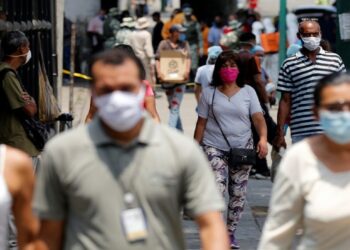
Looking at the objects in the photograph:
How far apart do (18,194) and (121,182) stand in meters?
0.55

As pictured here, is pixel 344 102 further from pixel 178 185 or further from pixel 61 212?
pixel 61 212

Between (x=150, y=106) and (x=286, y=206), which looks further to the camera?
(x=150, y=106)

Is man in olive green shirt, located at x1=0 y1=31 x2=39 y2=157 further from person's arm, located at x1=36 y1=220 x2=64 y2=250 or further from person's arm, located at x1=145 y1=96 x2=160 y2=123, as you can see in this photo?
person's arm, located at x1=36 y1=220 x2=64 y2=250

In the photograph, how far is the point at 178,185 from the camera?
4734 millimetres

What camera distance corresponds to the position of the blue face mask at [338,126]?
5.04 meters

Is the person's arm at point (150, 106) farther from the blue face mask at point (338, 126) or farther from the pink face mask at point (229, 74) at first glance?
the blue face mask at point (338, 126)

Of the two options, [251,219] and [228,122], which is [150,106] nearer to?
[228,122]

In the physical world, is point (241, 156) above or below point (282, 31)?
below

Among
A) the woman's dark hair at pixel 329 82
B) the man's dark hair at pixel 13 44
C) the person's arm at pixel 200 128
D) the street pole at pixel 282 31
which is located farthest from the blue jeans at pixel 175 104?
the woman's dark hair at pixel 329 82

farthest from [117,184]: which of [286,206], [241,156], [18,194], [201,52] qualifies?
[201,52]

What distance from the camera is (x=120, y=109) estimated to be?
4660 mm

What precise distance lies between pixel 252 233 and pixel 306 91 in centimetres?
154

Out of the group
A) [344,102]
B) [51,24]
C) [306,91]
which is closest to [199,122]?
[306,91]

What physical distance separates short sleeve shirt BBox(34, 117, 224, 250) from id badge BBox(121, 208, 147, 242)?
0.08 ft
